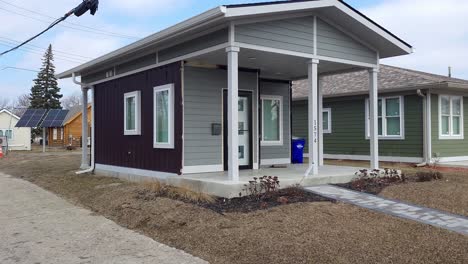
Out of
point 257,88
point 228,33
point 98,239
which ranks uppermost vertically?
point 228,33

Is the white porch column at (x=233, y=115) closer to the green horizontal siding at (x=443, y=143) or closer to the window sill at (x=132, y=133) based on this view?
the window sill at (x=132, y=133)

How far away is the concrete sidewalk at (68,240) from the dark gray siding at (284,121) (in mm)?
5664

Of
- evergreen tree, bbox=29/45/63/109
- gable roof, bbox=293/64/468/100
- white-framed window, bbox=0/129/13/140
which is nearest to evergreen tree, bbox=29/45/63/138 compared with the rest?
evergreen tree, bbox=29/45/63/109

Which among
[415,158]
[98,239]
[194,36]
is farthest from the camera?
[415,158]

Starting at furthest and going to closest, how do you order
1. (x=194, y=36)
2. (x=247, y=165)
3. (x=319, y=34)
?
(x=247, y=165) → (x=319, y=34) → (x=194, y=36)

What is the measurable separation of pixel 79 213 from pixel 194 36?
4306mm

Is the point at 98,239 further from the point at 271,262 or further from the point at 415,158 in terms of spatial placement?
the point at 415,158

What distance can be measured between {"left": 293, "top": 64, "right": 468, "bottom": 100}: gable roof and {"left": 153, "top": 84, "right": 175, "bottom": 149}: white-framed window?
5.16 meters

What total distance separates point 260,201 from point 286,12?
4.08 m

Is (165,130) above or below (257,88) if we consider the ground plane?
below

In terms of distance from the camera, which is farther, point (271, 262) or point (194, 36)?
point (194, 36)

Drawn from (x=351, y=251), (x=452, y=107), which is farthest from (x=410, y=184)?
(x=452, y=107)

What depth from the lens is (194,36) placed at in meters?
9.73

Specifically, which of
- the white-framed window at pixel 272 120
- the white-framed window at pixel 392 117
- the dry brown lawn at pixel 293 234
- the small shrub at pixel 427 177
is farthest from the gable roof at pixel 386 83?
the dry brown lawn at pixel 293 234
